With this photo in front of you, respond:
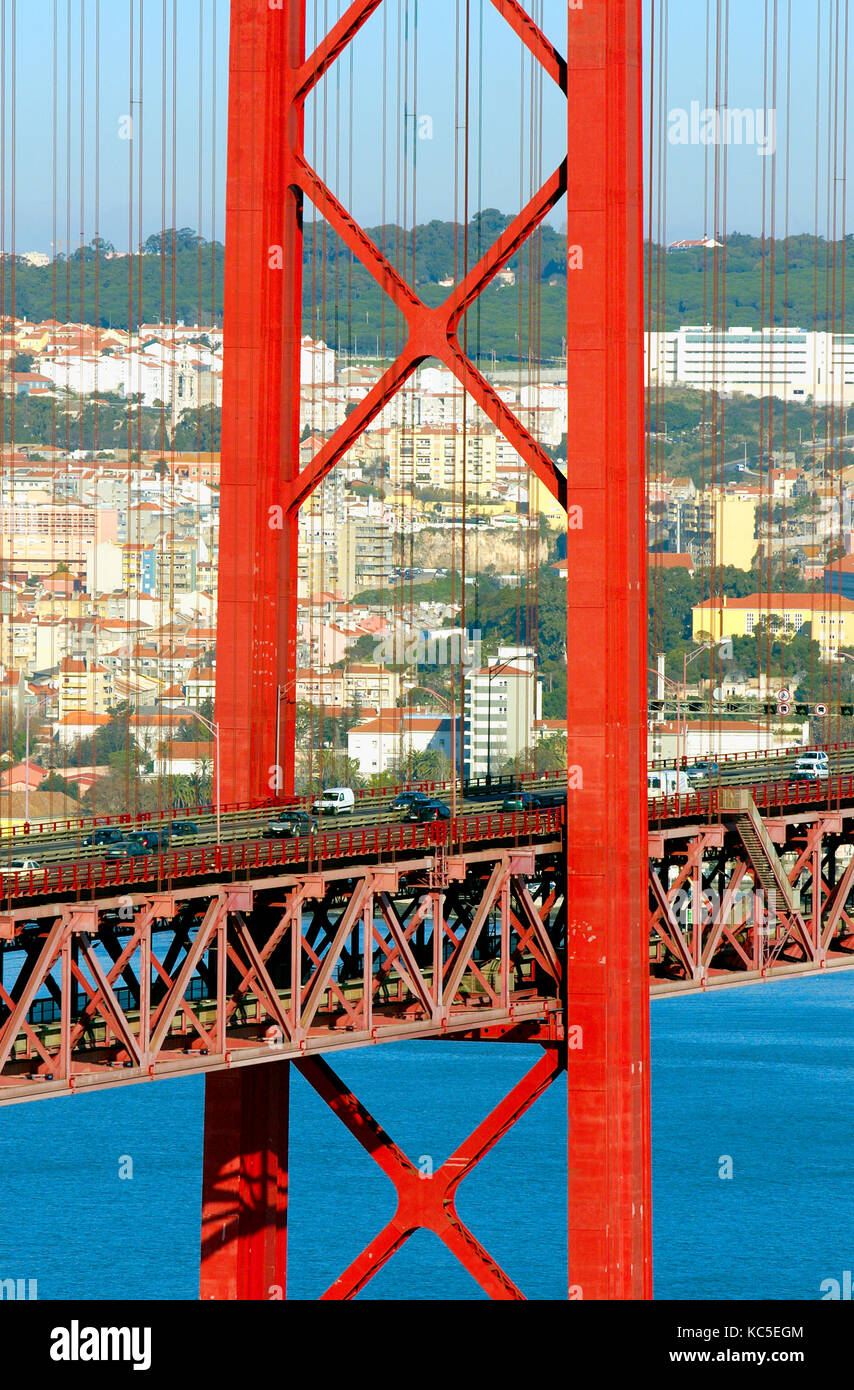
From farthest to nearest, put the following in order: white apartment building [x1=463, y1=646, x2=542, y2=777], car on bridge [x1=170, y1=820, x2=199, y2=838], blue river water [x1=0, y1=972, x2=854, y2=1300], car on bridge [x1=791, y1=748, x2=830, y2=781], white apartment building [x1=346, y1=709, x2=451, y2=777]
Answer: white apartment building [x1=463, y1=646, x2=542, y2=777] < white apartment building [x1=346, y1=709, x2=451, y2=777] < blue river water [x1=0, y1=972, x2=854, y2=1300] < car on bridge [x1=791, y1=748, x2=830, y2=781] < car on bridge [x1=170, y1=820, x2=199, y2=838]

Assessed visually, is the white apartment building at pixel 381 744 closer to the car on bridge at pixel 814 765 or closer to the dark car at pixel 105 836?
Result: the car on bridge at pixel 814 765

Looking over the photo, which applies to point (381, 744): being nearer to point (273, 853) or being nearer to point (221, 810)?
point (221, 810)

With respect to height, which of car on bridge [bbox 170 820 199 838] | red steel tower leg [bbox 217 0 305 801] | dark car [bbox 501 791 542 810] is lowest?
car on bridge [bbox 170 820 199 838]

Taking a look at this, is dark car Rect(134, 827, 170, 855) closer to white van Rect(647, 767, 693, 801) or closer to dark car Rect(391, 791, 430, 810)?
dark car Rect(391, 791, 430, 810)

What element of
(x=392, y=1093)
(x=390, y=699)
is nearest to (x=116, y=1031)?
(x=392, y=1093)

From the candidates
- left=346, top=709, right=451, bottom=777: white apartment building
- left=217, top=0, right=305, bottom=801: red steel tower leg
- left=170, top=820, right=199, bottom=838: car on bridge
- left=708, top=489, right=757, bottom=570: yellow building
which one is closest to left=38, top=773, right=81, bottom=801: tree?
left=346, top=709, right=451, bottom=777: white apartment building
